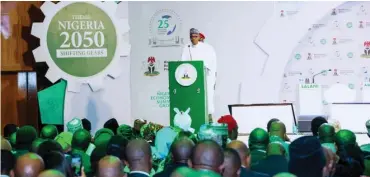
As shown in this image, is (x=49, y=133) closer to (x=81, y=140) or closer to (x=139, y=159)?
(x=81, y=140)

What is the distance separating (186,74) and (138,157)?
271 cm

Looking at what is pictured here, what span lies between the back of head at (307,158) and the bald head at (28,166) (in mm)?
1215

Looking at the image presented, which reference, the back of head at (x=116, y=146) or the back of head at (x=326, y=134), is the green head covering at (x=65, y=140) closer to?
the back of head at (x=116, y=146)

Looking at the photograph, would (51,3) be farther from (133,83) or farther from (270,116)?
(270,116)

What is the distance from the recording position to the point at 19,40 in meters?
8.56

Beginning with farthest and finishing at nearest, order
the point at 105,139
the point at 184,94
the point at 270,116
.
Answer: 1. the point at 270,116
2. the point at 184,94
3. the point at 105,139

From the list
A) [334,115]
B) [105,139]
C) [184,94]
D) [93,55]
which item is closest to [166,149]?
[105,139]

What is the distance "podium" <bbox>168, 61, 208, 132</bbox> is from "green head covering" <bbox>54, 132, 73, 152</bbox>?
177cm

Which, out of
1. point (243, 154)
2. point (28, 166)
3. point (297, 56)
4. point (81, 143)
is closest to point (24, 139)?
point (81, 143)

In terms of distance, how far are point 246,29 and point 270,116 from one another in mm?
1764

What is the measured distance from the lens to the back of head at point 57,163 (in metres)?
3.12

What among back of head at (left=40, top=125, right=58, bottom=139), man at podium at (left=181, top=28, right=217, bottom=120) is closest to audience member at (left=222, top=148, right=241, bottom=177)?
back of head at (left=40, top=125, right=58, bottom=139)

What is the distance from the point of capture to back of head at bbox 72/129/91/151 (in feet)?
13.0

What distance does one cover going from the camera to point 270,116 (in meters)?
7.23
